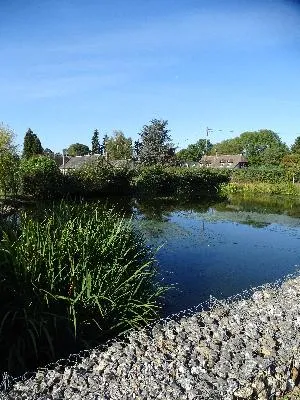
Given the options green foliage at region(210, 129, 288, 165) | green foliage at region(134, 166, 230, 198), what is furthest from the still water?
green foliage at region(210, 129, 288, 165)

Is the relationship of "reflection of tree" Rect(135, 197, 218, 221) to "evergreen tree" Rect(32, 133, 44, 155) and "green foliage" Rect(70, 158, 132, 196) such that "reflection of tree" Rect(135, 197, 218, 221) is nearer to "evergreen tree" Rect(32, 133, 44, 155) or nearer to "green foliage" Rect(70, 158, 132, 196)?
"green foliage" Rect(70, 158, 132, 196)

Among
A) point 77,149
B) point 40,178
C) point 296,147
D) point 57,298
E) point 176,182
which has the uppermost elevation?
point 77,149

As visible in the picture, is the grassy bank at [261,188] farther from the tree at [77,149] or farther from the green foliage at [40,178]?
the tree at [77,149]

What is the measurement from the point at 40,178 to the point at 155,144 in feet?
70.0

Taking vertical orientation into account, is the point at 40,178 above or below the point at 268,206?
above

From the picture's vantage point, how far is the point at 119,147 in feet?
143

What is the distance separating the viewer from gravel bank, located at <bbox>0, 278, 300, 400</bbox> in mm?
2828

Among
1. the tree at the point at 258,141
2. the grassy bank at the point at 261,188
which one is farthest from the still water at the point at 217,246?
the tree at the point at 258,141

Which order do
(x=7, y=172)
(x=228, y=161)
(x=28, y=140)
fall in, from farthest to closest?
1. (x=228, y=161)
2. (x=28, y=140)
3. (x=7, y=172)

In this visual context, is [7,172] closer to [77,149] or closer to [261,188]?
[261,188]

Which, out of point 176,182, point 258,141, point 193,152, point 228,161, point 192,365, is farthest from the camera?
point 258,141

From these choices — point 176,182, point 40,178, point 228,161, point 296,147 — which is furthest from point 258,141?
point 40,178

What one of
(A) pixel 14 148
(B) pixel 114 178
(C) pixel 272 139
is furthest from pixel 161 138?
(C) pixel 272 139

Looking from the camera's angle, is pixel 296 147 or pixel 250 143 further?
pixel 250 143
